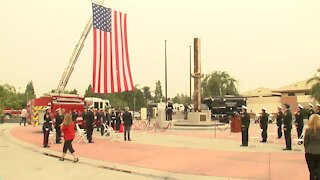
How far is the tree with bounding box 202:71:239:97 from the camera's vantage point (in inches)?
2953

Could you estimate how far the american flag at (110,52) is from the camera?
23.2 meters

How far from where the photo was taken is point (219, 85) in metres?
75.1

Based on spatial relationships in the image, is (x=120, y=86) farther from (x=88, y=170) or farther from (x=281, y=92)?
(x=281, y=92)

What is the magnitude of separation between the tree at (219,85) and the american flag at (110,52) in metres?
50.9

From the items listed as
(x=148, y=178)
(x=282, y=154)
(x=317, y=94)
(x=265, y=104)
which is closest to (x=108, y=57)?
(x=282, y=154)

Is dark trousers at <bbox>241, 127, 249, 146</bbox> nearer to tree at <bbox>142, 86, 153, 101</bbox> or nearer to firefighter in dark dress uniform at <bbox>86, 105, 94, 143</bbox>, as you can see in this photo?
firefighter in dark dress uniform at <bbox>86, 105, 94, 143</bbox>

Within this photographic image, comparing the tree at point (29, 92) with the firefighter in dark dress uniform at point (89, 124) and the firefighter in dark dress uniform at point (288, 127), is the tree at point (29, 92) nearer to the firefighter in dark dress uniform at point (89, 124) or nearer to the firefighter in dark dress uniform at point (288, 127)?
the firefighter in dark dress uniform at point (89, 124)

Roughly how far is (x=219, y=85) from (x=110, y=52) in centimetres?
5308

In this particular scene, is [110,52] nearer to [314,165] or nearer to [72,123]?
[72,123]

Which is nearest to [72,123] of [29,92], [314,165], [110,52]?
[314,165]

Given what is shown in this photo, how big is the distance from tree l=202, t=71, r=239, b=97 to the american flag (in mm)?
50922

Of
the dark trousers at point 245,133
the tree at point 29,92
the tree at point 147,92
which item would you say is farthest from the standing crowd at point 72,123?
the tree at point 147,92

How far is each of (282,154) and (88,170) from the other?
7237 millimetres

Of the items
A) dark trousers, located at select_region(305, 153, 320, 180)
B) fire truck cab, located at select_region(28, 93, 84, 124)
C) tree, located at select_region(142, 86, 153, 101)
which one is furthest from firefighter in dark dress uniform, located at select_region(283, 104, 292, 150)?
tree, located at select_region(142, 86, 153, 101)
